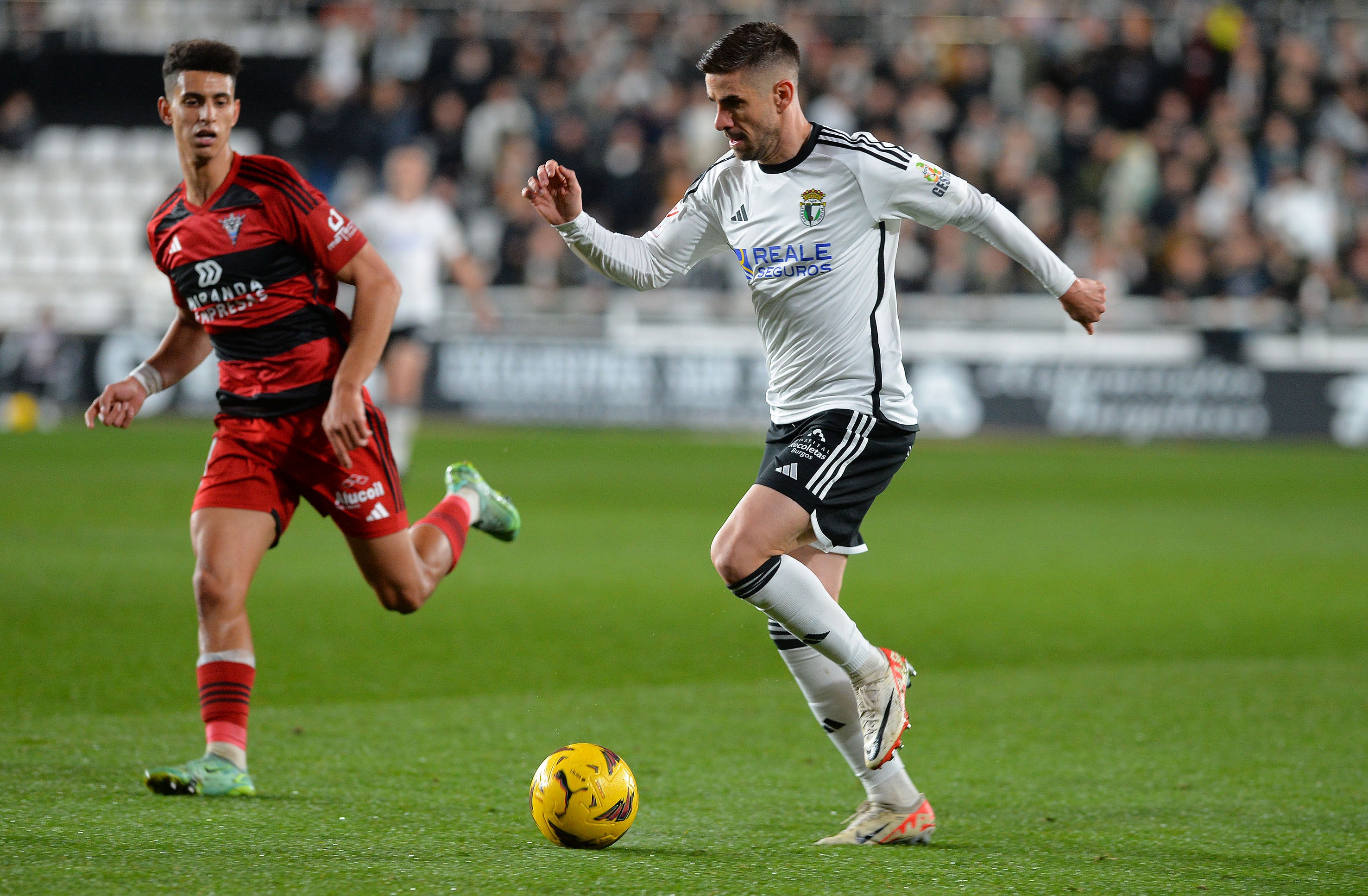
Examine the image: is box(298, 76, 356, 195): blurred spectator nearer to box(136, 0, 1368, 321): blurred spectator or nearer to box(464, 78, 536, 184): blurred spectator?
box(136, 0, 1368, 321): blurred spectator

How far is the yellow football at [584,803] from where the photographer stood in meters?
4.11

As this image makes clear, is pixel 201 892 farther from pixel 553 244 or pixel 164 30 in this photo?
pixel 164 30

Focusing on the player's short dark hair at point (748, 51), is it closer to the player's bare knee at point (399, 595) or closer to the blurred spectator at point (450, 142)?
the player's bare knee at point (399, 595)

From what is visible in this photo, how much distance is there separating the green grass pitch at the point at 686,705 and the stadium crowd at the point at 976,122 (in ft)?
22.2

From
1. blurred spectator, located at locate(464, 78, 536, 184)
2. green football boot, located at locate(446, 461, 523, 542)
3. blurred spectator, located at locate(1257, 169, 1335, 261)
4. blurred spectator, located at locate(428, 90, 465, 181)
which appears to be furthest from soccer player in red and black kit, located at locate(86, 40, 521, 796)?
blurred spectator, located at locate(1257, 169, 1335, 261)

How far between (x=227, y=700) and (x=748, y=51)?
2.37 meters

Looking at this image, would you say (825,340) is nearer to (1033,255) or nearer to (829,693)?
(1033,255)

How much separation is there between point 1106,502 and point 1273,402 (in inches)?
229

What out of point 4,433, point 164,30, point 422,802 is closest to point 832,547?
point 422,802

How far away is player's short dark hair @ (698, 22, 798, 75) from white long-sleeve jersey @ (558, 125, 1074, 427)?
224 millimetres

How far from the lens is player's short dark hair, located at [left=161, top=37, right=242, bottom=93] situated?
471 centimetres

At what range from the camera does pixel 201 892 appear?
11.6ft

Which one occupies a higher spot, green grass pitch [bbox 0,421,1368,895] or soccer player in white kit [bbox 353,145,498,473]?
soccer player in white kit [bbox 353,145,498,473]

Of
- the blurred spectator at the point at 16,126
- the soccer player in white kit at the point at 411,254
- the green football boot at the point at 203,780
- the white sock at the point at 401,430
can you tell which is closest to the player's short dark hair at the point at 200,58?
the green football boot at the point at 203,780
